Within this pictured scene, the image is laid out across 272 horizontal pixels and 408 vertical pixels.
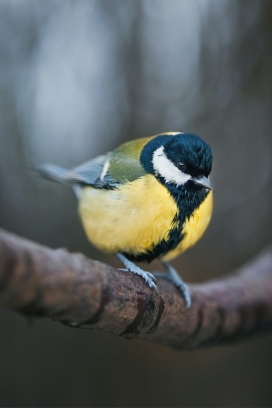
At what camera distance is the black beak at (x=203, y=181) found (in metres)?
1.27

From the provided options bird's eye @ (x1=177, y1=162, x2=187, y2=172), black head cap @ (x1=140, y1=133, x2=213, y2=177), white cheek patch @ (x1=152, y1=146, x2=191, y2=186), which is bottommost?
white cheek patch @ (x1=152, y1=146, x2=191, y2=186)

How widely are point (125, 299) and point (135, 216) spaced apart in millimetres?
358

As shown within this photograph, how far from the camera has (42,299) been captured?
0.75 meters

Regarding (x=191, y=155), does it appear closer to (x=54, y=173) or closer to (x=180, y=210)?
(x=180, y=210)

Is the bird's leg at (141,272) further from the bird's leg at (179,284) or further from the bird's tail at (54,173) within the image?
the bird's tail at (54,173)

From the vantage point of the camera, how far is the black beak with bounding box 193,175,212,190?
1.27 metres

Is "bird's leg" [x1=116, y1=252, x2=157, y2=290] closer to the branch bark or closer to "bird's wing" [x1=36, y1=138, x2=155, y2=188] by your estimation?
the branch bark

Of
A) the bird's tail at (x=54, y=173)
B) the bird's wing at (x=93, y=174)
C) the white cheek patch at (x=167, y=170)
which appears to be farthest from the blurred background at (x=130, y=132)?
the white cheek patch at (x=167, y=170)

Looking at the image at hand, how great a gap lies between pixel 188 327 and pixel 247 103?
1.64 metres

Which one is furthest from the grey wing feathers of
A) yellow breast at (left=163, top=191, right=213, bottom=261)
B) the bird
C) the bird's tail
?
yellow breast at (left=163, top=191, right=213, bottom=261)

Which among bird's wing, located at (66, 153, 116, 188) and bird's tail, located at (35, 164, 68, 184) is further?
bird's tail, located at (35, 164, 68, 184)

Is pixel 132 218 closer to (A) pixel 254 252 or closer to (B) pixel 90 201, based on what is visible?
(B) pixel 90 201

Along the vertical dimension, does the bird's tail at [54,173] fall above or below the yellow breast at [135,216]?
below

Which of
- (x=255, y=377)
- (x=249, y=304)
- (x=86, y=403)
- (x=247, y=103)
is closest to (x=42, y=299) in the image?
(x=249, y=304)
